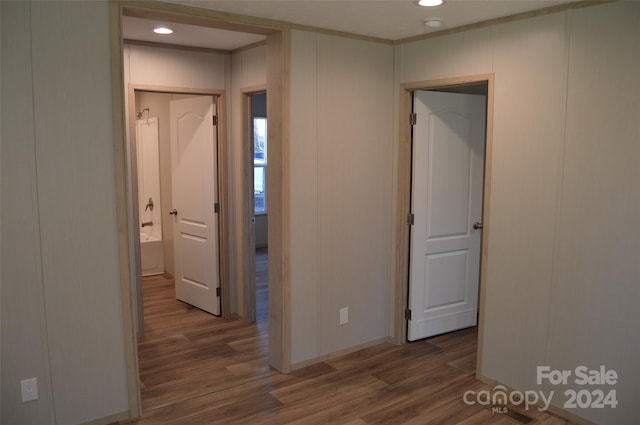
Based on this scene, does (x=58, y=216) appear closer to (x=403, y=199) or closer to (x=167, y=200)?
(x=403, y=199)

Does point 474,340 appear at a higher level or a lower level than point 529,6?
lower

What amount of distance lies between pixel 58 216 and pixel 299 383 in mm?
1929

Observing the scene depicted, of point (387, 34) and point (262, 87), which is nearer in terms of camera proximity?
point (387, 34)

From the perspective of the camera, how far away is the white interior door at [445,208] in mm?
4137

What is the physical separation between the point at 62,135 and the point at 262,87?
1.95 m

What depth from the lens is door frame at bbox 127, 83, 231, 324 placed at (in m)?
4.30

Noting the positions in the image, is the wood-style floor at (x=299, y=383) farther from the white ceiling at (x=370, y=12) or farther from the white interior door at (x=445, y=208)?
the white ceiling at (x=370, y=12)

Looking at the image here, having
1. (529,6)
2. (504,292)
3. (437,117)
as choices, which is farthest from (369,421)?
(529,6)

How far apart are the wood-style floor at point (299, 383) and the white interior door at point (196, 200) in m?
0.57

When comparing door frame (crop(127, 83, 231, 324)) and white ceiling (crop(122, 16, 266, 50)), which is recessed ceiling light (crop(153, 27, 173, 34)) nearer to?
white ceiling (crop(122, 16, 266, 50))

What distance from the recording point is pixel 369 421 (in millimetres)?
3123

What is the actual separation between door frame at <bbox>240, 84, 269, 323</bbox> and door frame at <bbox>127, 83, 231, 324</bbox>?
208 mm

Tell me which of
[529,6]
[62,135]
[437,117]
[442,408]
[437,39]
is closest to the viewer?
[62,135]

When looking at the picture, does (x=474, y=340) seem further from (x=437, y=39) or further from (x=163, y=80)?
(x=163, y=80)
